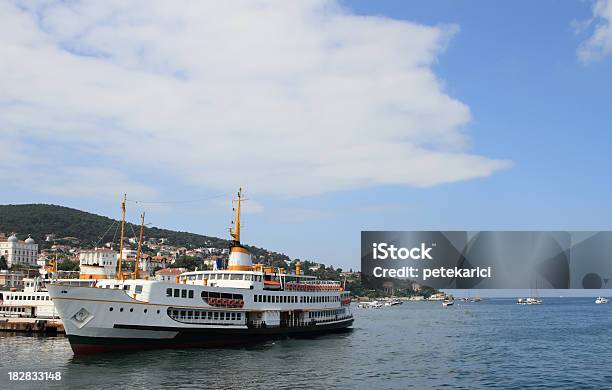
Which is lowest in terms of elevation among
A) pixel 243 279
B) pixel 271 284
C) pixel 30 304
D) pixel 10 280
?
pixel 30 304

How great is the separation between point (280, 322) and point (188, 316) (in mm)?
12145

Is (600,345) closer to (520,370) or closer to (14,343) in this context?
(520,370)

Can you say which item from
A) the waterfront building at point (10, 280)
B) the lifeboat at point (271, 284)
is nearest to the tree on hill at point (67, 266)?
the waterfront building at point (10, 280)

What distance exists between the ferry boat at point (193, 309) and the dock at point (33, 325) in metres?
20.5

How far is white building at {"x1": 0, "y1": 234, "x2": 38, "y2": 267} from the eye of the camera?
181000 mm

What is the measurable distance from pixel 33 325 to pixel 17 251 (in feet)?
436

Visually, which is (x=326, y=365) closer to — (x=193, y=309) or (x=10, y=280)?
(x=193, y=309)

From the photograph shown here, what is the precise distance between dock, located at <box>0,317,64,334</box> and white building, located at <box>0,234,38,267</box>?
123440mm

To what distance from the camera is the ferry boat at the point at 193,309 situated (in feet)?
138

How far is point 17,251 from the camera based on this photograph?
184m

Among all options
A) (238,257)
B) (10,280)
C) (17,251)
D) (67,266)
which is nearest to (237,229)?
(238,257)

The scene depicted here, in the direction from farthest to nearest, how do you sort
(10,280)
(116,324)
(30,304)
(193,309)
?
(10,280), (30,304), (193,309), (116,324)

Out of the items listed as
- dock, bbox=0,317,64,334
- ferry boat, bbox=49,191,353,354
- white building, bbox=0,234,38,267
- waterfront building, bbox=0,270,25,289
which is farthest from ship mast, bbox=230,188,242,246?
white building, bbox=0,234,38,267

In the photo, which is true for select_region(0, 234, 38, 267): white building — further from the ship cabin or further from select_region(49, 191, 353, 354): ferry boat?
select_region(49, 191, 353, 354): ferry boat
